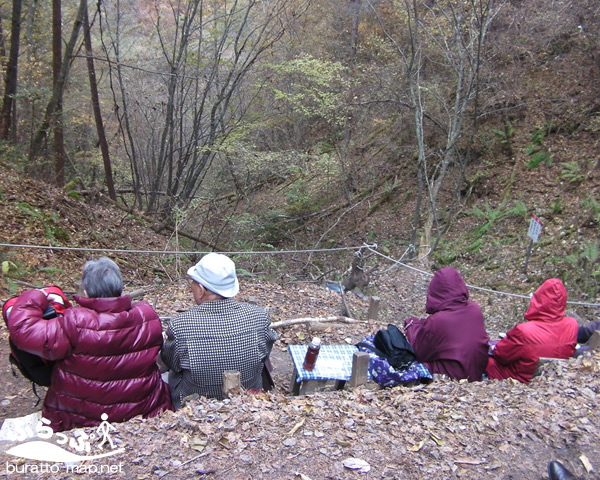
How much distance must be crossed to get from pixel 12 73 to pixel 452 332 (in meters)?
11.5

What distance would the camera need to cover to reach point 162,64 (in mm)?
14680

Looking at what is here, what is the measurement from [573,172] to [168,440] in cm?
1044

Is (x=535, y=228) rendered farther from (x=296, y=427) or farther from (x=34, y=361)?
(x=34, y=361)

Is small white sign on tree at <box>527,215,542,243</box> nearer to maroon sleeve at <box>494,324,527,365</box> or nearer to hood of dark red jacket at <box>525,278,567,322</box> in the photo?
hood of dark red jacket at <box>525,278,567,322</box>

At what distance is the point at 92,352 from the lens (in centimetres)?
268

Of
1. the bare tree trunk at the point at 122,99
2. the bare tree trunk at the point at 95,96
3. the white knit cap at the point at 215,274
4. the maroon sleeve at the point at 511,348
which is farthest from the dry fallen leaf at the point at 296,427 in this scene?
the bare tree trunk at the point at 122,99

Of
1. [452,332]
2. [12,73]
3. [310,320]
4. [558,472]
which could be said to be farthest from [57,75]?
[558,472]

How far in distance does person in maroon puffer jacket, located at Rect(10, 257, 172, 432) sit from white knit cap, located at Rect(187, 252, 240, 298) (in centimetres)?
37

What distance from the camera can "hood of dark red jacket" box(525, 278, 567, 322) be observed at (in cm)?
375

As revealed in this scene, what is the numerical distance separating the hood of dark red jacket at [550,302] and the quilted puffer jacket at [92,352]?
2.96m

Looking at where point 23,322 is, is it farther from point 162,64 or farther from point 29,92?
point 162,64

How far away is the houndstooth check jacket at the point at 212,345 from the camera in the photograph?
2994mm

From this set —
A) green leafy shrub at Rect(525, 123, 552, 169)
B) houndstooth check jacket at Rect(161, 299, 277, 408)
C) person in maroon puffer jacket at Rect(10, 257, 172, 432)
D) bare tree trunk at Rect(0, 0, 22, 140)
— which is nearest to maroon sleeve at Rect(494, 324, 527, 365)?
houndstooth check jacket at Rect(161, 299, 277, 408)

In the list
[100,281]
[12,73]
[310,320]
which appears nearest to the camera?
[100,281]
